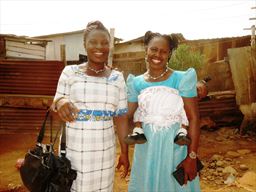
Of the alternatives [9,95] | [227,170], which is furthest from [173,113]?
[9,95]

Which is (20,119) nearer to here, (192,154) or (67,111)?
(67,111)

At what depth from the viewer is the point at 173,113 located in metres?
2.38

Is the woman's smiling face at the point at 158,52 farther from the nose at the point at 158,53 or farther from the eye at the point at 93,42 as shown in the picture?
the eye at the point at 93,42

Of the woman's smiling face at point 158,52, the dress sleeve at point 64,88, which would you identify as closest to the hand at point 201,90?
the woman's smiling face at point 158,52

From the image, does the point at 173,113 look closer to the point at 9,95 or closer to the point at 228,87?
the point at 228,87

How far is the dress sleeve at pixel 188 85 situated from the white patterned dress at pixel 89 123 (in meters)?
0.52

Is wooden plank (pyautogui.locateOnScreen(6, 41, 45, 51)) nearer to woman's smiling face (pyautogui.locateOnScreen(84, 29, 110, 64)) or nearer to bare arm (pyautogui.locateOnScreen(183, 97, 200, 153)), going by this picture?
woman's smiling face (pyautogui.locateOnScreen(84, 29, 110, 64))

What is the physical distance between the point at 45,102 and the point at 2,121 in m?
1.44

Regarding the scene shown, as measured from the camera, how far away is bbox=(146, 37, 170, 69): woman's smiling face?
7.84 feet

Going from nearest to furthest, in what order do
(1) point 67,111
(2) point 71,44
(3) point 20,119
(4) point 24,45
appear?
1. (1) point 67,111
2. (3) point 20,119
3. (4) point 24,45
4. (2) point 71,44

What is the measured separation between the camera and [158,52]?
2393mm

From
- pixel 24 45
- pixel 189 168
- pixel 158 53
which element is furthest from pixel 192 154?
pixel 24 45

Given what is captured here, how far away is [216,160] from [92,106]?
4.57 m
